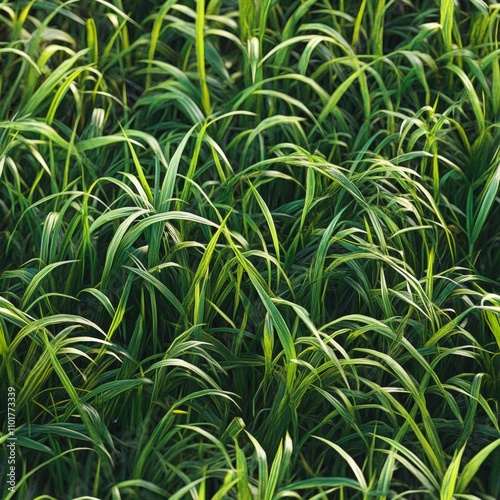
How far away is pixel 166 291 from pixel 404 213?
23.0 inches

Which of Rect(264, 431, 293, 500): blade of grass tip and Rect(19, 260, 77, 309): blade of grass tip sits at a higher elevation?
Rect(19, 260, 77, 309): blade of grass tip

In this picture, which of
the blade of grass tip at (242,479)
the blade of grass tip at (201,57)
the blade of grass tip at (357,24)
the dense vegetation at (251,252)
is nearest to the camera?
the blade of grass tip at (242,479)

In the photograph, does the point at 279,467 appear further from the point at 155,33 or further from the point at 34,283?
the point at 155,33

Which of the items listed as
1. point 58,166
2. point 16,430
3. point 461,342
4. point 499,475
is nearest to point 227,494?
point 16,430

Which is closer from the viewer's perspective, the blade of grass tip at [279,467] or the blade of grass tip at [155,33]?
the blade of grass tip at [279,467]

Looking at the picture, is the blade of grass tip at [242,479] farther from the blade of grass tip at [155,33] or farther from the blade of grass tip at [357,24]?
the blade of grass tip at [357,24]

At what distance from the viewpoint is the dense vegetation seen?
58.0 inches

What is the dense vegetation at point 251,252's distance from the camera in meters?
1.47

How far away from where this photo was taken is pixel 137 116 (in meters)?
2.06

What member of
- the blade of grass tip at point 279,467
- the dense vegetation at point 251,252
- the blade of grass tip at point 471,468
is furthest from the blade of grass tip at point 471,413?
the blade of grass tip at point 279,467

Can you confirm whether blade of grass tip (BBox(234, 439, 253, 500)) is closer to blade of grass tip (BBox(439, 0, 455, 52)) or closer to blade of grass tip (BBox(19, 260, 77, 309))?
blade of grass tip (BBox(19, 260, 77, 309))

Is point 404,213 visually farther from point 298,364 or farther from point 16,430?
point 16,430

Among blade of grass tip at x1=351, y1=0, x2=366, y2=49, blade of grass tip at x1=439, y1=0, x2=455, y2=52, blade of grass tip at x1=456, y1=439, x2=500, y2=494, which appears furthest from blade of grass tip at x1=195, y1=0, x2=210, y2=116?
blade of grass tip at x1=456, y1=439, x2=500, y2=494

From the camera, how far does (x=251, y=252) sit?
1.64m
